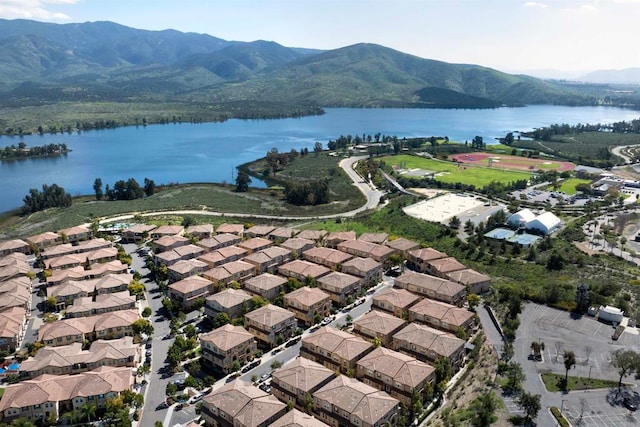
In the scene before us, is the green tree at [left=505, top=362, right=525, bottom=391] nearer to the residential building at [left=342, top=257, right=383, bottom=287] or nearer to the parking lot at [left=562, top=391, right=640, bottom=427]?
the parking lot at [left=562, top=391, right=640, bottom=427]

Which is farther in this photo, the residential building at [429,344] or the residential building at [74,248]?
the residential building at [74,248]

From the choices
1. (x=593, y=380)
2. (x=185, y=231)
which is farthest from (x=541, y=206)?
(x=185, y=231)

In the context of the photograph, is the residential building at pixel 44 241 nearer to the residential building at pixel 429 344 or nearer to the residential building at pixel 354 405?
the residential building at pixel 354 405

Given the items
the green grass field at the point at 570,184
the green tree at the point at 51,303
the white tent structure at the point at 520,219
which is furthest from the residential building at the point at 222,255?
the green grass field at the point at 570,184

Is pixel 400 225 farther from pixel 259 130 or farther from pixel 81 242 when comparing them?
pixel 259 130

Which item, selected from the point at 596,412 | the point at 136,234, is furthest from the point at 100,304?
the point at 596,412

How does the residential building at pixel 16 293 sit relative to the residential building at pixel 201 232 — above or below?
below

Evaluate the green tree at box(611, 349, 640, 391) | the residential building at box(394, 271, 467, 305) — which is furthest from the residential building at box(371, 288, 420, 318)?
the green tree at box(611, 349, 640, 391)

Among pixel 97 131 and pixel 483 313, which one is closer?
pixel 483 313
